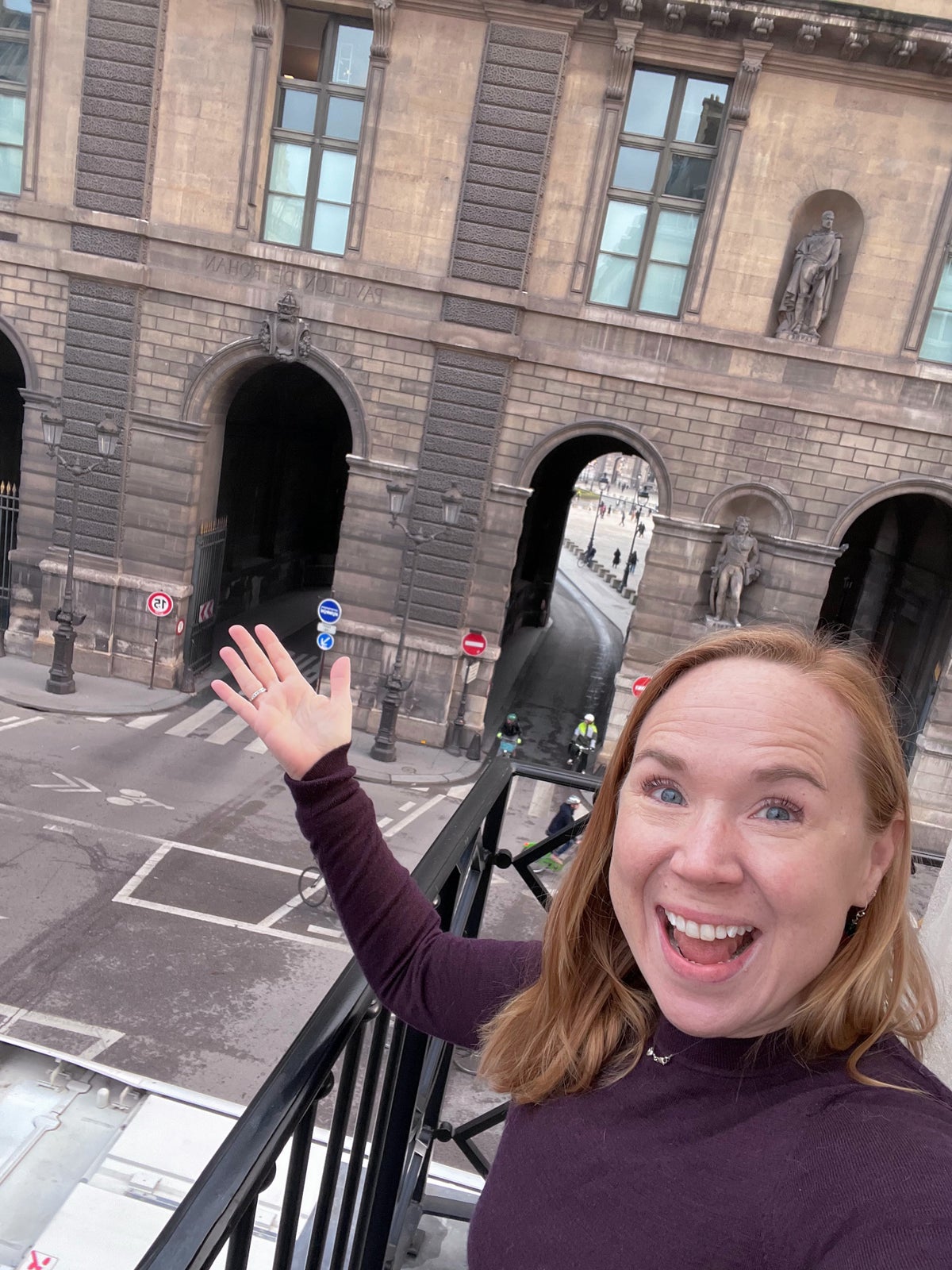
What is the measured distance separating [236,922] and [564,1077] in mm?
11481

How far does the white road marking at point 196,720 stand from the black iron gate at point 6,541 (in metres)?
5.16

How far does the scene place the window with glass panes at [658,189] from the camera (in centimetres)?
1762

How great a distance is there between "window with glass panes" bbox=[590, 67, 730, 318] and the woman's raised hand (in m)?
17.3

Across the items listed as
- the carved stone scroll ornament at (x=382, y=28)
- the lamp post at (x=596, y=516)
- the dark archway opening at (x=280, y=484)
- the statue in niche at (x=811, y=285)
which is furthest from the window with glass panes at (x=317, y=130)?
the lamp post at (x=596, y=516)

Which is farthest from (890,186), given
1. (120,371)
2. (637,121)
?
(120,371)

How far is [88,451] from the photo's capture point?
19.5 m

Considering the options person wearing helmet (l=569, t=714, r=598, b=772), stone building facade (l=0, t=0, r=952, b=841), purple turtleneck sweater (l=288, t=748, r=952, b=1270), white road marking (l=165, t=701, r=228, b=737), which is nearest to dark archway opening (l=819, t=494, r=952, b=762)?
stone building facade (l=0, t=0, r=952, b=841)

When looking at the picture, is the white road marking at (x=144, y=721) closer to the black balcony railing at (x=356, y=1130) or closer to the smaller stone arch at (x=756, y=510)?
the smaller stone arch at (x=756, y=510)

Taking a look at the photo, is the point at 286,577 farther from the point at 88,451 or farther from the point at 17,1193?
the point at 17,1193

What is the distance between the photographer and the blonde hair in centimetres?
157

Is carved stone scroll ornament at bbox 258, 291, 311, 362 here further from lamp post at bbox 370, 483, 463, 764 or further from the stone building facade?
lamp post at bbox 370, 483, 463, 764

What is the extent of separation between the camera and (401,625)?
759 inches

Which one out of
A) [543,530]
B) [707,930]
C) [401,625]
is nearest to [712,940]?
[707,930]

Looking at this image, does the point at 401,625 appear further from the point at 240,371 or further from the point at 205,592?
the point at 240,371
